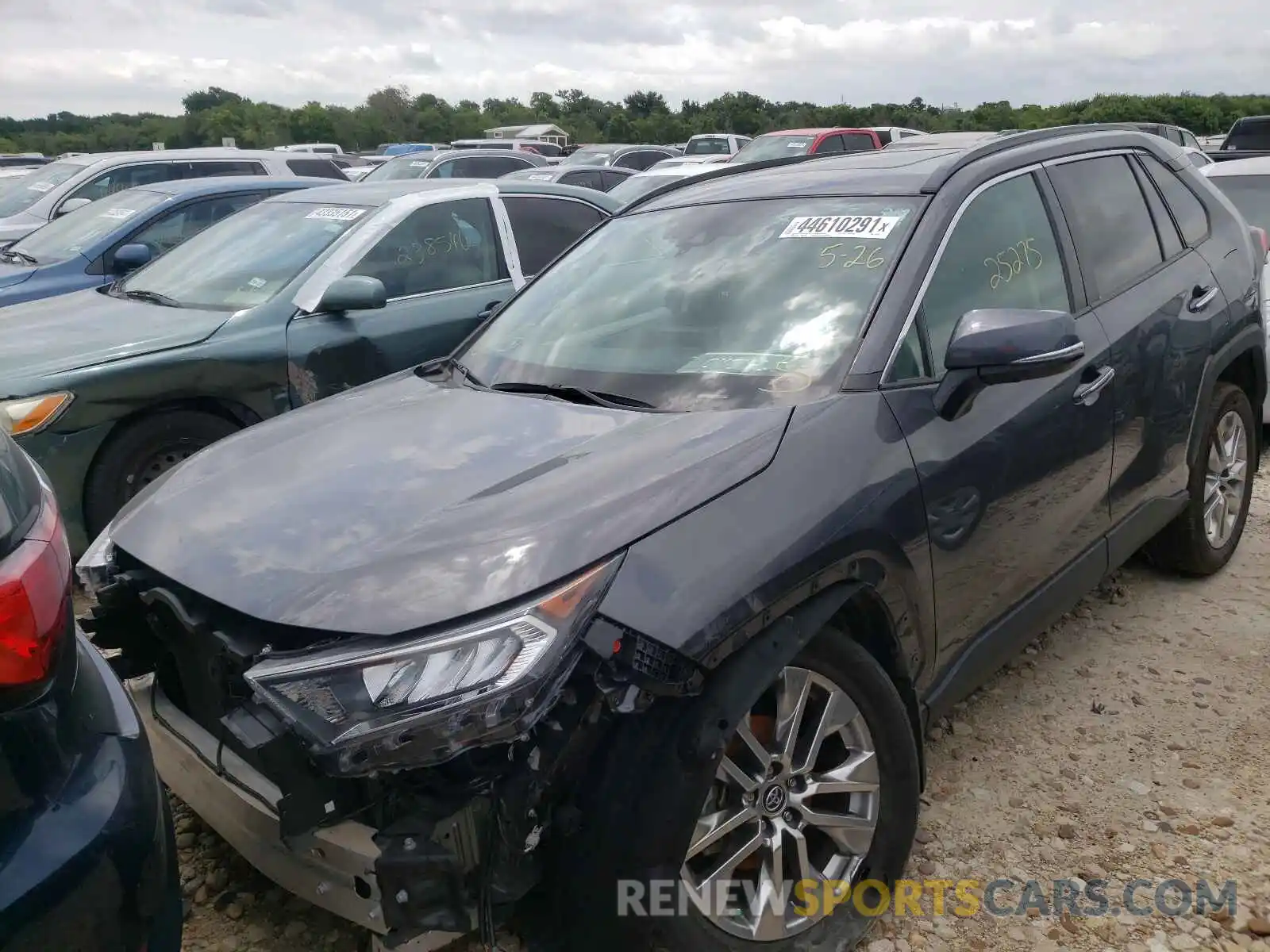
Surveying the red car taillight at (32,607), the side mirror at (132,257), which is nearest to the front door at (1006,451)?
the red car taillight at (32,607)

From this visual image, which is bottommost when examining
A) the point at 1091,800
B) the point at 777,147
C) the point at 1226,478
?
the point at 1091,800

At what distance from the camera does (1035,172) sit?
3303 millimetres

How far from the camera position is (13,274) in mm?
6914

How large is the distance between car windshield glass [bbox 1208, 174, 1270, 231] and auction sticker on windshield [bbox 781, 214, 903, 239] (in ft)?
17.9

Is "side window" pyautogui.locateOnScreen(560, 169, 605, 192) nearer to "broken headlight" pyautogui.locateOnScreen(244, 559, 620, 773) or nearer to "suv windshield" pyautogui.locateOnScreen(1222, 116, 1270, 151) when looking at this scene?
"suv windshield" pyautogui.locateOnScreen(1222, 116, 1270, 151)

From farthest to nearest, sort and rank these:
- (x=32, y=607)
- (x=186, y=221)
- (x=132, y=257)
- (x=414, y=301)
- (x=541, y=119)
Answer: (x=541, y=119) → (x=186, y=221) → (x=132, y=257) → (x=414, y=301) → (x=32, y=607)

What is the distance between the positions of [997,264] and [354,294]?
9.93 feet

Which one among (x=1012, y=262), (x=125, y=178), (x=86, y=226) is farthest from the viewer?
(x=125, y=178)

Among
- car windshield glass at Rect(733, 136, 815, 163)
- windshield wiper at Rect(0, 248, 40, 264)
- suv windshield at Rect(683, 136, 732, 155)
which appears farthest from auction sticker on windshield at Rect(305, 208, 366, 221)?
suv windshield at Rect(683, 136, 732, 155)

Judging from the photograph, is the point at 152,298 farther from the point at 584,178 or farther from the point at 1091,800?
the point at 584,178

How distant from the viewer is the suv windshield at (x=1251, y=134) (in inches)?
517

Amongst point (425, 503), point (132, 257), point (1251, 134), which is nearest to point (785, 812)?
point (425, 503)

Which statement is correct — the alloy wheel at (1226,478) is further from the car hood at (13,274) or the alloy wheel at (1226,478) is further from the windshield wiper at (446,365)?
the car hood at (13,274)

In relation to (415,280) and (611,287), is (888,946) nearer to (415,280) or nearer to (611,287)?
(611,287)
